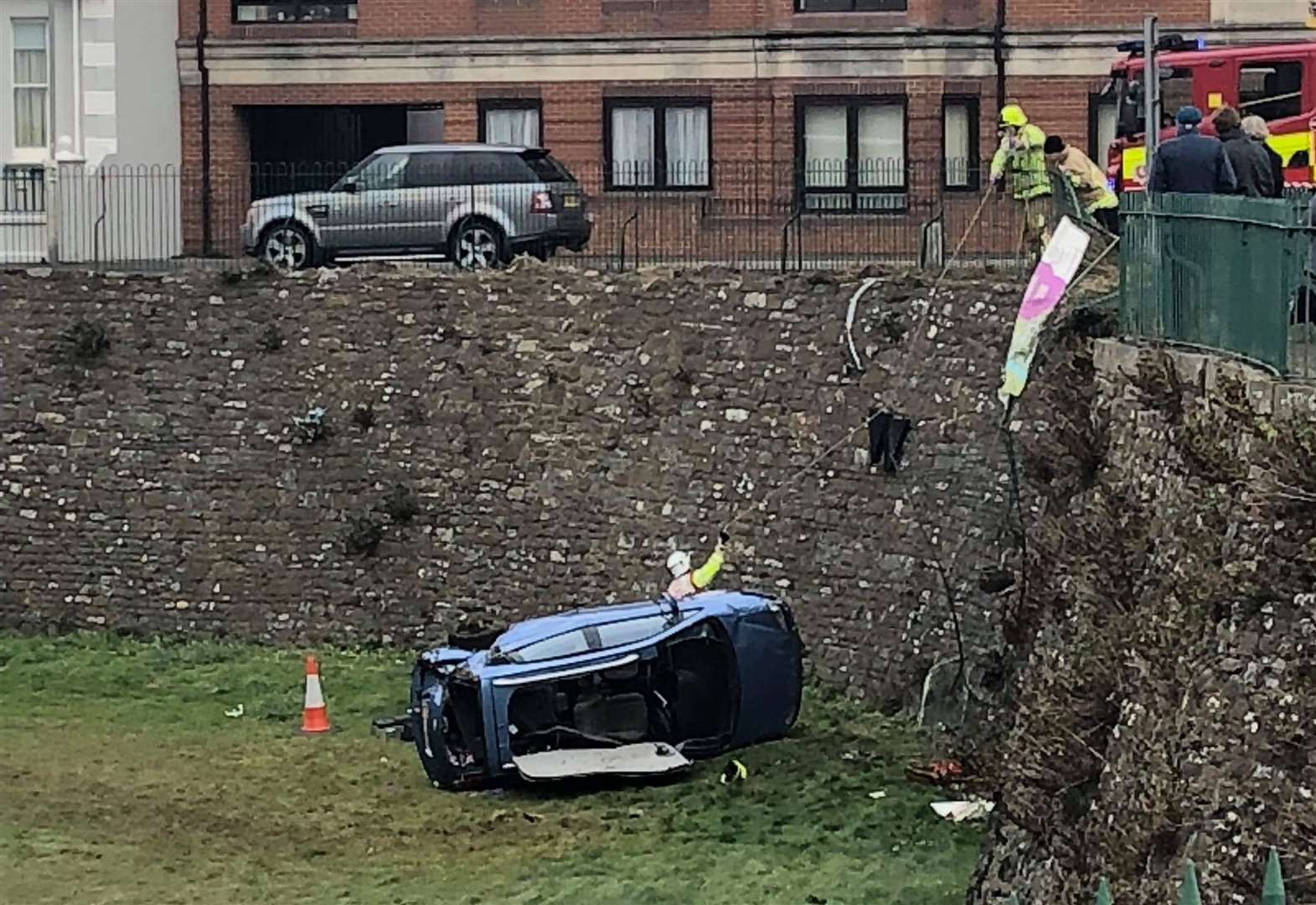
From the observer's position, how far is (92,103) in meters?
35.2

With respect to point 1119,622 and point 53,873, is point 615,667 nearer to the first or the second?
point 53,873

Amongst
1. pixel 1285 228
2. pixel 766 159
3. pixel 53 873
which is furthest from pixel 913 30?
pixel 1285 228

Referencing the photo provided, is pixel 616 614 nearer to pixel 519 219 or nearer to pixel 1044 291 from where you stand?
pixel 1044 291

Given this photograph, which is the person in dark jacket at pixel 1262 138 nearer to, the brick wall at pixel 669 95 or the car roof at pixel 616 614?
the car roof at pixel 616 614

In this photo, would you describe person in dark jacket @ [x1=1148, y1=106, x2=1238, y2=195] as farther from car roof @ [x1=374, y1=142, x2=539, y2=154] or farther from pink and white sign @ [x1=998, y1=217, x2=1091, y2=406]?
car roof @ [x1=374, y1=142, x2=539, y2=154]

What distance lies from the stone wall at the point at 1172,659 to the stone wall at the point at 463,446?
7.04m

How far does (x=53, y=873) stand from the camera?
1706 cm

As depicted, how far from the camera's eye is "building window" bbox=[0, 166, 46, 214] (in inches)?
1280

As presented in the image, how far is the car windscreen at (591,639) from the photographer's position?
19.7m

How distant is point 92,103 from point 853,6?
425 inches

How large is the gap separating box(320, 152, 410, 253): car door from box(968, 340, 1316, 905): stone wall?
49.8 ft

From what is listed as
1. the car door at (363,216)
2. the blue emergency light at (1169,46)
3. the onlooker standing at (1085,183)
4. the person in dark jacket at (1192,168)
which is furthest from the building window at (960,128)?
the person in dark jacket at (1192,168)

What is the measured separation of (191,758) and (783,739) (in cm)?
501

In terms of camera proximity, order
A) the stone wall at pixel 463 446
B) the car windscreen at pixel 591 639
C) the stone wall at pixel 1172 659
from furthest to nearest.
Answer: the stone wall at pixel 463 446, the car windscreen at pixel 591 639, the stone wall at pixel 1172 659
